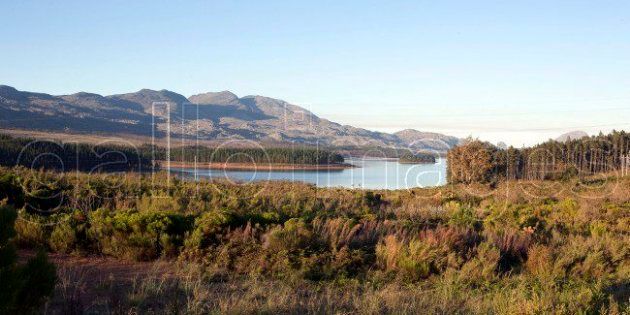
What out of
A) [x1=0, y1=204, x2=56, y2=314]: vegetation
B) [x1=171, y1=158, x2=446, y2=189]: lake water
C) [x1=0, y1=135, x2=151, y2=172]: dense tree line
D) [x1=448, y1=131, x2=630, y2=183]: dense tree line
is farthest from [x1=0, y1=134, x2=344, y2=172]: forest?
[x1=0, y1=204, x2=56, y2=314]: vegetation

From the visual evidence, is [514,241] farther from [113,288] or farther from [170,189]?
[170,189]

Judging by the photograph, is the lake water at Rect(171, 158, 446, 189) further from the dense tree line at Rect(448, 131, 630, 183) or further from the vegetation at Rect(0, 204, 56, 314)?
the vegetation at Rect(0, 204, 56, 314)

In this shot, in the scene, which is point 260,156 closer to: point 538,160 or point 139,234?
→ point 538,160

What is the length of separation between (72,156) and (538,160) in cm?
4683

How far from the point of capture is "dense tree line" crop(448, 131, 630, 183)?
42.9 m

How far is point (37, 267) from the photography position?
14.8ft

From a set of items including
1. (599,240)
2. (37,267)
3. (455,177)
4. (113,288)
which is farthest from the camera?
(455,177)

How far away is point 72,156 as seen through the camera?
3594 cm

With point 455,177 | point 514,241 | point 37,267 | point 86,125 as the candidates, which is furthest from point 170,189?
point 86,125

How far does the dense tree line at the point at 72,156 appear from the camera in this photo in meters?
29.6

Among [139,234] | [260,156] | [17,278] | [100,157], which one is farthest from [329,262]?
[260,156]

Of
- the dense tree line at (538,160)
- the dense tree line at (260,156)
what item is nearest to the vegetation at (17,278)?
the dense tree line at (538,160)

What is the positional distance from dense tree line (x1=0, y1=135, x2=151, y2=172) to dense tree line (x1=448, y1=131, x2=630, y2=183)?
24.3m

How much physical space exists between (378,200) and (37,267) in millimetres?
20104
